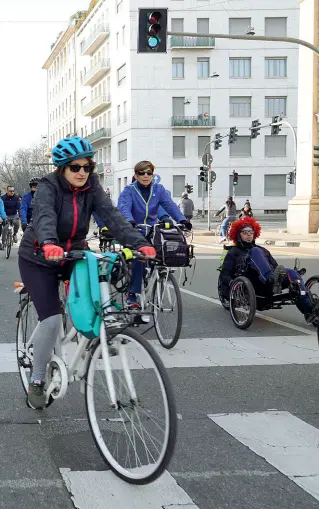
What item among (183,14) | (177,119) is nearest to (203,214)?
(177,119)

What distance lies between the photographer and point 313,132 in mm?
26797

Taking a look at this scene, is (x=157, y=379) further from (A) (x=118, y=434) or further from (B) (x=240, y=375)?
(B) (x=240, y=375)

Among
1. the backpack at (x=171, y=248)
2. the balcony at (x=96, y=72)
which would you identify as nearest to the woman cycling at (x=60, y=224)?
the backpack at (x=171, y=248)

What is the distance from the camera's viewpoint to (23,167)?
9325 cm

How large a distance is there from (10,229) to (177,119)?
41529mm

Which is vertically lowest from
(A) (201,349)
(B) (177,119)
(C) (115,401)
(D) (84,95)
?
(A) (201,349)

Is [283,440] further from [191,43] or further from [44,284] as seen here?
[191,43]

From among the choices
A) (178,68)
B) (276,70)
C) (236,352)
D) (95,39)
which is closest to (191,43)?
(178,68)

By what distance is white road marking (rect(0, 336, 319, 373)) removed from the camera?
6.04m

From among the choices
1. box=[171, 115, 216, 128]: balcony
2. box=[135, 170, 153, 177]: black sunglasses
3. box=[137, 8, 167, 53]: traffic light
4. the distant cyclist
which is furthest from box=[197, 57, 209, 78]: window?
box=[135, 170, 153, 177]: black sunglasses

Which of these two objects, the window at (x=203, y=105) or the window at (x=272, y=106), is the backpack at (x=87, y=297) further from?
the window at (x=272, y=106)

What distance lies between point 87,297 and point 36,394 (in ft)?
3.43

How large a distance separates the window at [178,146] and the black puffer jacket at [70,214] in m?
54.6

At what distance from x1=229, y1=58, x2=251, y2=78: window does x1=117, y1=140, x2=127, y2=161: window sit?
35.0 feet
